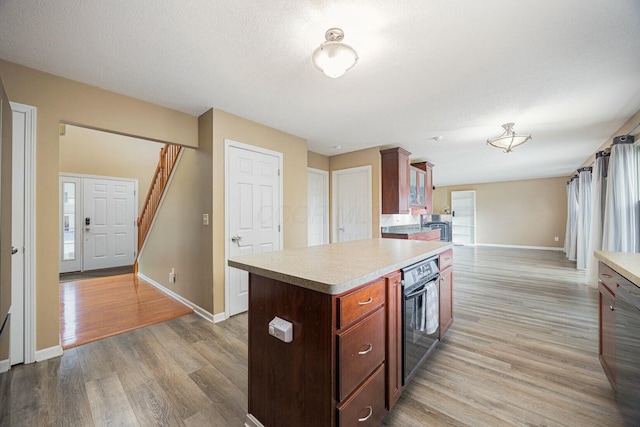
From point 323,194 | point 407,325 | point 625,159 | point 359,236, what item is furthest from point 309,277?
point 625,159

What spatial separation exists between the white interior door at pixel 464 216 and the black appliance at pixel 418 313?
28.1ft

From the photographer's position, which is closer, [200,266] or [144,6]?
[144,6]

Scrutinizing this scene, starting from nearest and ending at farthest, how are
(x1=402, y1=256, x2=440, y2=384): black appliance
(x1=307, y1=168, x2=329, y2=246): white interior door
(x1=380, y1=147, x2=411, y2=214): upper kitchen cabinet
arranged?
(x1=402, y1=256, x2=440, y2=384): black appliance
(x1=380, y1=147, x2=411, y2=214): upper kitchen cabinet
(x1=307, y1=168, x2=329, y2=246): white interior door

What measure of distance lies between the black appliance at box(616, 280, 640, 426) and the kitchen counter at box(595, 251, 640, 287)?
5 cm

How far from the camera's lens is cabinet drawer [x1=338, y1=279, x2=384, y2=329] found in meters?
1.10

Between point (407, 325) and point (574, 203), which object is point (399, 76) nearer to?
point (407, 325)

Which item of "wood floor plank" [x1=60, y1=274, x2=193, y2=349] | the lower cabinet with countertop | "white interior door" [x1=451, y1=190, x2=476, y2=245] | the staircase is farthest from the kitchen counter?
"white interior door" [x1=451, y1=190, x2=476, y2=245]

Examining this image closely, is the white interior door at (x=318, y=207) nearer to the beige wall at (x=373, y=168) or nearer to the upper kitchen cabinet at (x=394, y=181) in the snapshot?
the beige wall at (x=373, y=168)

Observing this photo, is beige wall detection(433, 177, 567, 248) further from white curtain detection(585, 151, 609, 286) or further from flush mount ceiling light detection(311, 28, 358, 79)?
flush mount ceiling light detection(311, 28, 358, 79)

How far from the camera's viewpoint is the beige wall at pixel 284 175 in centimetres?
284

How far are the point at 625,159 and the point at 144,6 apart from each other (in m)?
5.15

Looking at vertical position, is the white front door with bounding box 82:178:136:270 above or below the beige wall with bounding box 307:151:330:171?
below

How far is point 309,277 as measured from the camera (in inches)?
43.8

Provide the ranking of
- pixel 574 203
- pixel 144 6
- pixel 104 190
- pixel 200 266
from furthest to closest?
pixel 574 203 → pixel 104 190 → pixel 200 266 → pixel 144 6
